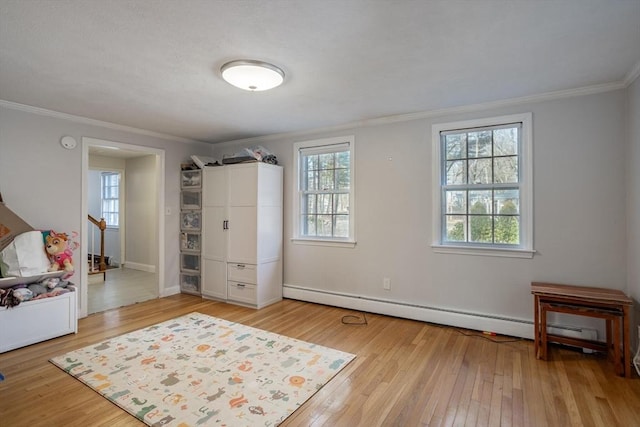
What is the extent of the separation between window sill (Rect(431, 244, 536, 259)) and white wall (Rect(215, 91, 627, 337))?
0.18 ft

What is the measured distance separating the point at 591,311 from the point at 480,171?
152 cm

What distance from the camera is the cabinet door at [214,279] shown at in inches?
169

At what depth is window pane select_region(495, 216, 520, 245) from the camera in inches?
123

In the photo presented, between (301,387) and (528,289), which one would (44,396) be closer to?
(301,387)

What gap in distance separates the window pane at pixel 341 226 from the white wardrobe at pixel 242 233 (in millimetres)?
815

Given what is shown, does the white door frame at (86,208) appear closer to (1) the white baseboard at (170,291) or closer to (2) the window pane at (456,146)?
(1) the white baseboard at (170,291)

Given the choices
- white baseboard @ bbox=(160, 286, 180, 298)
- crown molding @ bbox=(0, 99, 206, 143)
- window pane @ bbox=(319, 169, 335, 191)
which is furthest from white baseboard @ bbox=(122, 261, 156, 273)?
window pane @ bbox=(319, 169, 335, 191)

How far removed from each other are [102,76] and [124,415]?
243 cm

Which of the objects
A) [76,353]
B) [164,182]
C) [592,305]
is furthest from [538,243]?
[164,182]

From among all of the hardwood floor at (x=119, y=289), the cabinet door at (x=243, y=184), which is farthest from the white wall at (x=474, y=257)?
the hardwood floor at (x=119, y=289)

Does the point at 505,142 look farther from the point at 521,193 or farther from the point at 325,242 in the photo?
the point at 325,242

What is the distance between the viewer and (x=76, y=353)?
2682 millimetres

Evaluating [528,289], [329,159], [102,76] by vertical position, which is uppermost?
[102,76]

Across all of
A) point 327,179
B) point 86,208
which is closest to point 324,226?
point 327,179
